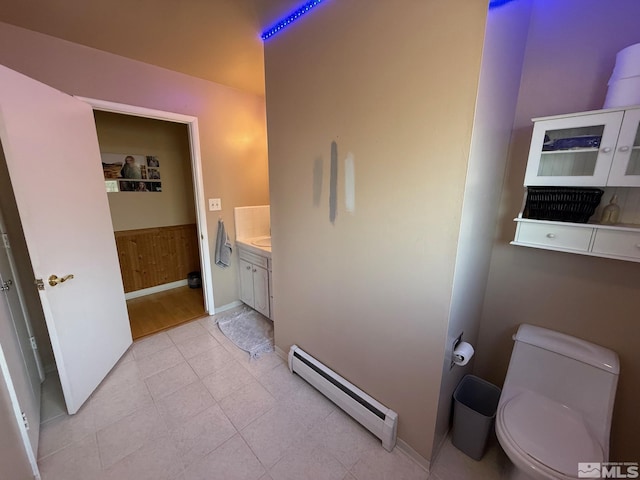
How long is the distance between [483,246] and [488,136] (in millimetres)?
572

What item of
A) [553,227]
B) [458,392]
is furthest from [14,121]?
[458,392]

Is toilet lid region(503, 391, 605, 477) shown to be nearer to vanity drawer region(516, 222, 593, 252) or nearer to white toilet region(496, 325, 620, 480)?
white toilet region(496, 325, 620, 480)

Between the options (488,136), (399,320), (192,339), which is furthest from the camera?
(192,339)

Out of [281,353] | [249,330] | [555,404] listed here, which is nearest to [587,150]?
[555,404]

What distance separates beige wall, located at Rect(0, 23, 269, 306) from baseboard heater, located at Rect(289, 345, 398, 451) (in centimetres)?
148

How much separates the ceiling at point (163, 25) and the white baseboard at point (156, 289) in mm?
2709

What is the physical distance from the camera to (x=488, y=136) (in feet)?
3.69

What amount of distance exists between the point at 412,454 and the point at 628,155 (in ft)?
5.59

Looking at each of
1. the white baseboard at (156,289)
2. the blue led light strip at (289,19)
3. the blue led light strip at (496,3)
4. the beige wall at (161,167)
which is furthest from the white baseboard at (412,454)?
the beige wall at (161,167)

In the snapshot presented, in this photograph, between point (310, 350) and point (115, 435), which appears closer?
point (115, 435)

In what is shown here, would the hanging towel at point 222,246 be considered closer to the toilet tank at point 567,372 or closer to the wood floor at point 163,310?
the wood floor at point 163,310

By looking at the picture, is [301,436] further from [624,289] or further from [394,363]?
[624,289]

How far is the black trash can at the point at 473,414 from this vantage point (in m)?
1.35

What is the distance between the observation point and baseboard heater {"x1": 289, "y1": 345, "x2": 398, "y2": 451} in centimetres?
143
